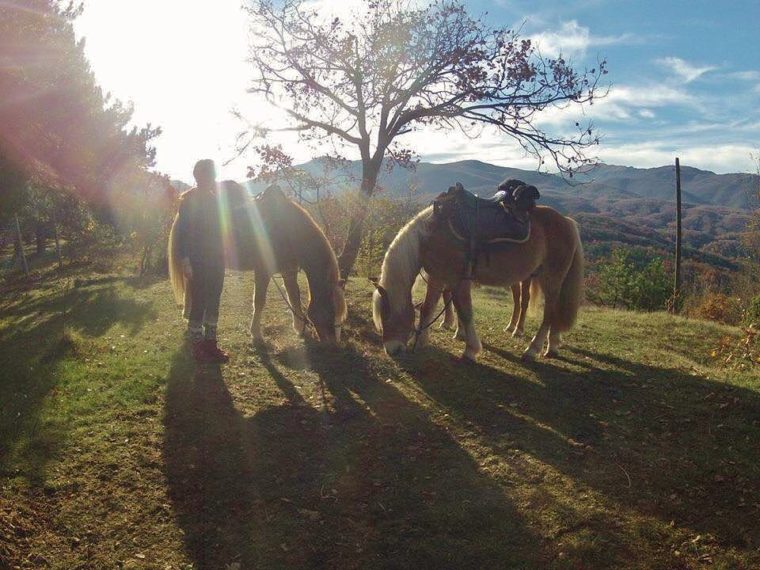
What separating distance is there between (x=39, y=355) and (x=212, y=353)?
103 inches

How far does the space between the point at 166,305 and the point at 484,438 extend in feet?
26.8

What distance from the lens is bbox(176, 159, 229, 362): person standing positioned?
225 inches

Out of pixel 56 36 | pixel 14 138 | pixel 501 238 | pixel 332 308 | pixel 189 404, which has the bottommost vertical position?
pixel 189 404

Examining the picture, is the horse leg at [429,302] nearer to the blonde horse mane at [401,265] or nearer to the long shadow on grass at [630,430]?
the blonde horse mane at [401,265]

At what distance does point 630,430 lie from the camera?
4.41 meters

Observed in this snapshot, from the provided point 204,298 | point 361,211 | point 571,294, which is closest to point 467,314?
point 571,294

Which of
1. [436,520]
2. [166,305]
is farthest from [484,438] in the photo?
[166,305]

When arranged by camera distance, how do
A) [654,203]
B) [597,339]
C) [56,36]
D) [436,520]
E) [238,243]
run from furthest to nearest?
[654,203], [56,36], [597,339], [238,243], [436,520]

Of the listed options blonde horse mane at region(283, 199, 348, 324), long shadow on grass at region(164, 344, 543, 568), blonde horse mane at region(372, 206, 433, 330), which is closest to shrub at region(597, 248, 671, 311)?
blonde horse mane at region(372, 206, 433, 330)

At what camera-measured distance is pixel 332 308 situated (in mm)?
6121

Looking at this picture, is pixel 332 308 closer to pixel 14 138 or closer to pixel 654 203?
pixel 14 138

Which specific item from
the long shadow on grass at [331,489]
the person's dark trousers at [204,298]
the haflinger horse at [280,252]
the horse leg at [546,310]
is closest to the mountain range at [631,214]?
the horse leg at [546,310]

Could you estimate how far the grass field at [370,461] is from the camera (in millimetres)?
2914

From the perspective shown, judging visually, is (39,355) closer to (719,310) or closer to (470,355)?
(470,355)
